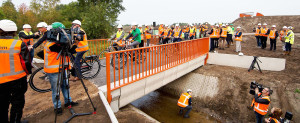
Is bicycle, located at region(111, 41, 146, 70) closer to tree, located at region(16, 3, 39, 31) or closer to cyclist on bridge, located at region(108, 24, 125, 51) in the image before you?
cyclist on bridge, located at region(108, 24, 125, 51)

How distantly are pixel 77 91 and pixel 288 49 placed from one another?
13.0 metres

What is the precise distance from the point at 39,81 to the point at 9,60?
2.95 meters

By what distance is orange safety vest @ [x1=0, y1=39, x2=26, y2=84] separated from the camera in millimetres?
2586

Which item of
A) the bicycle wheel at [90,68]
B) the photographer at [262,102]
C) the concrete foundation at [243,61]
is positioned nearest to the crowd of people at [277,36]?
the concrete foundation at [243,61]

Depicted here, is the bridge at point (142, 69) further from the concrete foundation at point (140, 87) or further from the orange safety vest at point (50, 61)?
the orange safety vest at point (50, 61)

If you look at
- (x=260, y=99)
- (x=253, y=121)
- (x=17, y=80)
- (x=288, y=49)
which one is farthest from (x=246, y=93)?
(x=17, y=80)

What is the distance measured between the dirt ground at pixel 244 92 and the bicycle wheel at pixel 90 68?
17.6 ft

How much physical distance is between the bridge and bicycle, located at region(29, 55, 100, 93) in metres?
0.34

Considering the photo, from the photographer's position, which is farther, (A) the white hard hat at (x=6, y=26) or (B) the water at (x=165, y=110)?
(B) the water at (x=165, y=110)

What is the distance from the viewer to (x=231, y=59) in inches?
392

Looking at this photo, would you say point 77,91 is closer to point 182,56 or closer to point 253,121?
point 182,56

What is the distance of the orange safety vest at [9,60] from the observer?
259 cm

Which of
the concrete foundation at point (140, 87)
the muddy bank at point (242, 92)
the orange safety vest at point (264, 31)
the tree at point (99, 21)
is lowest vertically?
the muddy bank at point (242, 92)

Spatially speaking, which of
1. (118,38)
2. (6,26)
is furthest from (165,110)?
(6,26)
